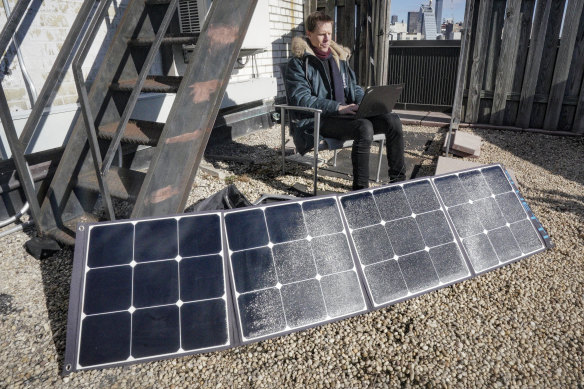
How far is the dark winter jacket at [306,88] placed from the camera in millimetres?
3895

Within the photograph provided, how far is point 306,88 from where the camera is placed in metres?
3.99

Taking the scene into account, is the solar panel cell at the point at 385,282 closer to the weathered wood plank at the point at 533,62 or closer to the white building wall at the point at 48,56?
the white building wall at the point at 48,56

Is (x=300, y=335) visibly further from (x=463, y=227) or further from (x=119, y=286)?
(x=463, y=227)

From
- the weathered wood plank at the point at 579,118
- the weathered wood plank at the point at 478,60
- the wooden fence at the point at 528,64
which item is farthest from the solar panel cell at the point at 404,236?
the weathered wood plank at the point at 579,118

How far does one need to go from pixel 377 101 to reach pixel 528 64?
437 centimetres

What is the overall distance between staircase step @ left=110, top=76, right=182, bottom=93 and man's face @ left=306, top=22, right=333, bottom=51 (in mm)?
1640

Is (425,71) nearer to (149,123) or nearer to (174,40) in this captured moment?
(174,40)

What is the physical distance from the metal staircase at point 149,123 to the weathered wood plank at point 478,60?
506cm

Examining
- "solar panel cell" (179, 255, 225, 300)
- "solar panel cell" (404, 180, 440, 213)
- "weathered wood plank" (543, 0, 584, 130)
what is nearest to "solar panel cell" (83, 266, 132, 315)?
"solar panel cell" (179, 255, 225, 300)

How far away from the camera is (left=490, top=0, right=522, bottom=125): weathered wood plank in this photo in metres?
6.20

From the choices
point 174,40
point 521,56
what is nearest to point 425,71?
point 521,56

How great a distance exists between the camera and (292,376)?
6.18 ft

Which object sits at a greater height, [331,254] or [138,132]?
[138,132]

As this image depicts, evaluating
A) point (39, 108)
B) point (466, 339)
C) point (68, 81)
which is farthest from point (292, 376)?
point (68, 81)
